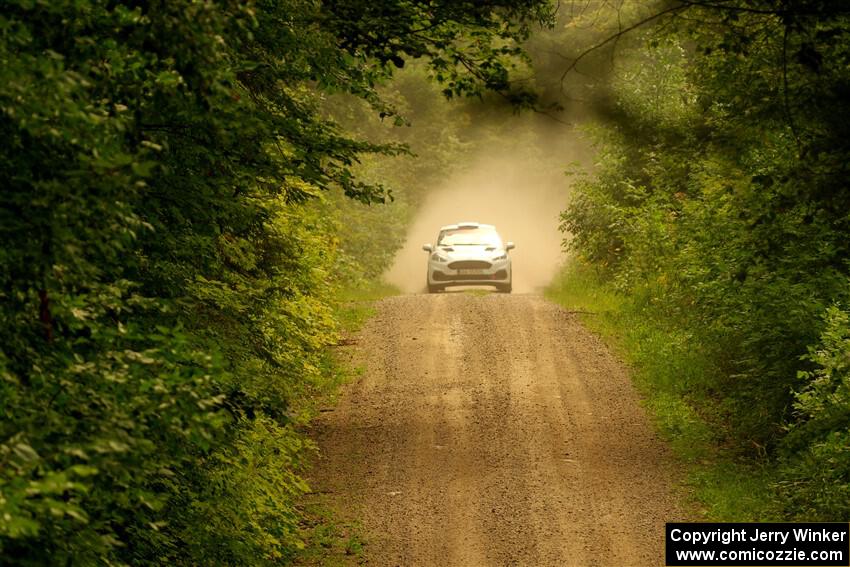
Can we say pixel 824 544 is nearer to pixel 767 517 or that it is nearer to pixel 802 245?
pixel 767 517

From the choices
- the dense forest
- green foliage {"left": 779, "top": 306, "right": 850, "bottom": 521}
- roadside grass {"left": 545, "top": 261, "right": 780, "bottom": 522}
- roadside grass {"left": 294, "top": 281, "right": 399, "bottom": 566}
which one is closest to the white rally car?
roadside grass {"left": 545, "top": 261, "right": 780, "bottom": 522}

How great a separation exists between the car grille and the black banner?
17354 millimetres

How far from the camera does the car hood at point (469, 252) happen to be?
2892 centimetres

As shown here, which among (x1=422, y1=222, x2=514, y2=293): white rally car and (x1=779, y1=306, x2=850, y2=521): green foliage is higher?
(x1=422, y1=222, x2=514, y2=293): white rally car

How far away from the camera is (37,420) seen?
467 centimetres

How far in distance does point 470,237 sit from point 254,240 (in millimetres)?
18044

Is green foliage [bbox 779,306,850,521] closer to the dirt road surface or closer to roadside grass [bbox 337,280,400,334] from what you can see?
the dirt road surface

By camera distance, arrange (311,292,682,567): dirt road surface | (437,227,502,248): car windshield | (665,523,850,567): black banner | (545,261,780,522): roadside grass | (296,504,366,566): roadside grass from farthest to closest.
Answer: (437,227,502,248): car windshield, (545,261,780,522): roadside grass, (311,292,682,567): dirt road surface, (296,504,366,566): roadside grass, (665,523,850,567): black banner

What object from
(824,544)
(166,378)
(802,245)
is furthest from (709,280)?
(166,378)

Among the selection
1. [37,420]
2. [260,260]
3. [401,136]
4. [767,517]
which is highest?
[401,136]

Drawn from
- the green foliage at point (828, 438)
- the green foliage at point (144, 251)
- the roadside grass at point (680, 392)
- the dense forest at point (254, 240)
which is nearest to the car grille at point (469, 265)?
the roadside grass at point (680, 392)

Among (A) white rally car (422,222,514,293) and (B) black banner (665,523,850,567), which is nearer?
(B) black banner (665,523,850,567)

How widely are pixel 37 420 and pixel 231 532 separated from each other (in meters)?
4.01

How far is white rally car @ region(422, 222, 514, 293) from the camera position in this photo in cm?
2894
